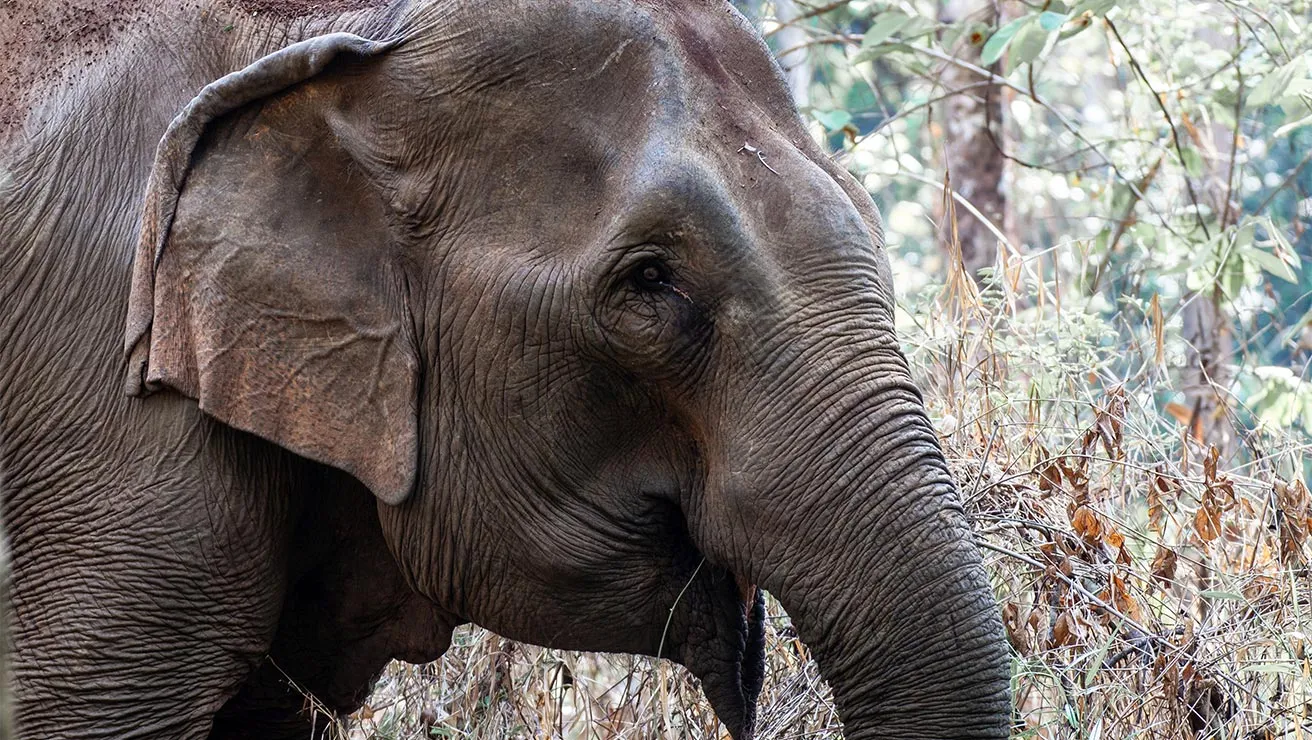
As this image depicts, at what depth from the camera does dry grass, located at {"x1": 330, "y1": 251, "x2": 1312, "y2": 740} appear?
3305mm

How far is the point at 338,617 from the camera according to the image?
2.93 meters

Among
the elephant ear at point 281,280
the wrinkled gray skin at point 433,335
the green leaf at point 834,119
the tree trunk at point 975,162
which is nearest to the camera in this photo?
the wrinkled gray skin at point 433,335

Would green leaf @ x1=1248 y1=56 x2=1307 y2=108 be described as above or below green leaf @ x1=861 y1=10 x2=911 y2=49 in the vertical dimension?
above

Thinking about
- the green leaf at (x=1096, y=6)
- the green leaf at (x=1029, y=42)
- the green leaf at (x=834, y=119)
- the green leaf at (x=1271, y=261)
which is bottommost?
the green leaf at (x=1271, y=261)

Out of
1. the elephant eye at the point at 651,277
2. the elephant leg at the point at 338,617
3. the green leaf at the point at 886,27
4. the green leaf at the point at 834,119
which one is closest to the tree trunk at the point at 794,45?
the green leaf at the point at 834,119

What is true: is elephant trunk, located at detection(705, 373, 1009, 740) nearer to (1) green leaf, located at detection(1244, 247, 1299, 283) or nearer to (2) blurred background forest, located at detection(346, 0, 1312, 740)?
(2) blurred background forest, located at detection(346, 0, 1312, 740)

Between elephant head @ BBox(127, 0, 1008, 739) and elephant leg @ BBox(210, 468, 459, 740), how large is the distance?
190 mm

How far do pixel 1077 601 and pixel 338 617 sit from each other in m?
1.67

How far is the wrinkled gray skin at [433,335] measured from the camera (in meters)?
2.39

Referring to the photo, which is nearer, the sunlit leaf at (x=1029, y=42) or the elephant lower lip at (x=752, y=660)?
the elephant lower lip at (x=752, y=660)

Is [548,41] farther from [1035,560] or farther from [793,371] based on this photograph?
[1035,560]

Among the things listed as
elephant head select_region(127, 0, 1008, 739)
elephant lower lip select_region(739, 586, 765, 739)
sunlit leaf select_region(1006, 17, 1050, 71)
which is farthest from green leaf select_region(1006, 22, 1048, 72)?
elephant lower lip select_region(739, 586, 765, 739)

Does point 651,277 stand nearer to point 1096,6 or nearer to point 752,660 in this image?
point 752,660

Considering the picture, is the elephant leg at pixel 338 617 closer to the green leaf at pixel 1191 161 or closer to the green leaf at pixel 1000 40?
the green leaf at pixel 1000 40
